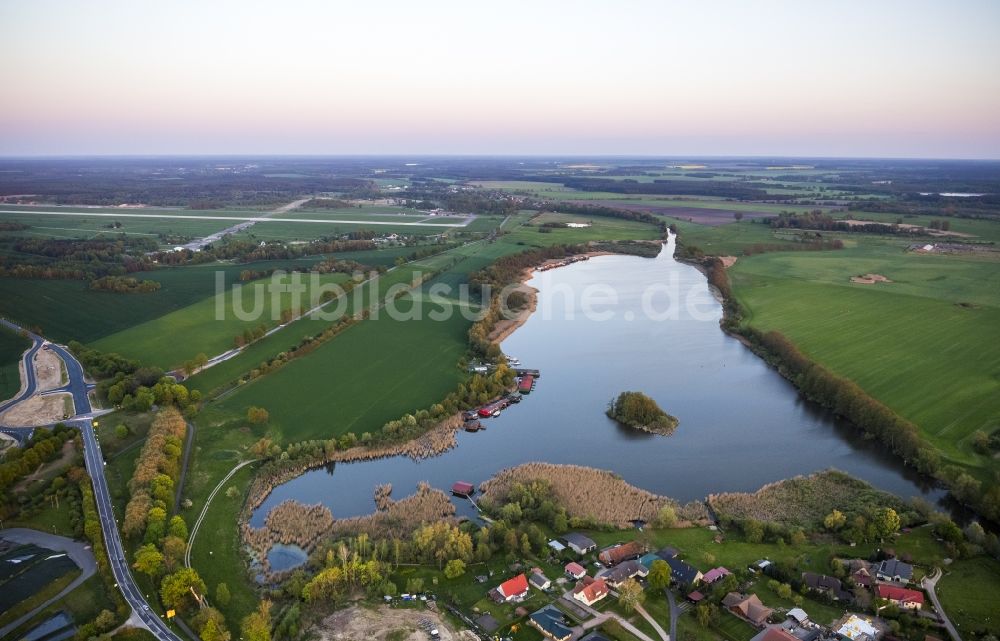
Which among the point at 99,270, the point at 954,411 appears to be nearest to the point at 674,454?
the point at 954,411

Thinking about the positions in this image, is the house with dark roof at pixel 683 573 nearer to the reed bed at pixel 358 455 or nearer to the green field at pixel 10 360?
the reed bed at pixel 358 455

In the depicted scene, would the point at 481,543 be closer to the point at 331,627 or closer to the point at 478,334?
the point at 331,627

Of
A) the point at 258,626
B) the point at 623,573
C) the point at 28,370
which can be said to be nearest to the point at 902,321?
the point at 623,573

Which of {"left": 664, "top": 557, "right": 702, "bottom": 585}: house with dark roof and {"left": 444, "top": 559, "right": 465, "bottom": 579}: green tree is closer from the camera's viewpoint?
{"left": 664, "top": 557, "right": 702, "bottom": 585}: house with dark roof

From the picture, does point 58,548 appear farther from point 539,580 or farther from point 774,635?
point 774,635

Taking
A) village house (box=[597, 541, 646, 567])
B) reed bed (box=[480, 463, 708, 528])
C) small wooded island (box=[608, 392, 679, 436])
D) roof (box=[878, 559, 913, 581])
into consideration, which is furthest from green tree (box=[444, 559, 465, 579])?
small wooded island (box=[608, 392, 679, 436])

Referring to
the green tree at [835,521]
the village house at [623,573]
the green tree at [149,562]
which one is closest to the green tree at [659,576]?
the village house at [623,573]

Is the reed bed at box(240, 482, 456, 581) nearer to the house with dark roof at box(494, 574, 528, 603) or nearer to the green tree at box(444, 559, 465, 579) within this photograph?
the green tree at box(444, 559, 465, 579)
